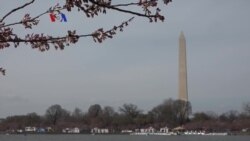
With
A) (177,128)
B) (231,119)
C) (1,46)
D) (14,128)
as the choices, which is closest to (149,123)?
(177,128)

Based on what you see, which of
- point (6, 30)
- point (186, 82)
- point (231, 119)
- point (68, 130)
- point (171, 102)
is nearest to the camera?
point (6, 30)

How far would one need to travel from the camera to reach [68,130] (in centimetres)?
17288

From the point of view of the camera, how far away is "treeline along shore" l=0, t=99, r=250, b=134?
5817 inches

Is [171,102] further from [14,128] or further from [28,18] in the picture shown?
[28,18]

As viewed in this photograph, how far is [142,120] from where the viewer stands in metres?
152

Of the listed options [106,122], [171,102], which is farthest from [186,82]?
[106,122]

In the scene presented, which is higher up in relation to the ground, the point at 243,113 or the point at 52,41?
the point at 243,113

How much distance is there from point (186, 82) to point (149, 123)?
34.4 meters

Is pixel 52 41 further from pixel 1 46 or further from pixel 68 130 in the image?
pixel 68 130

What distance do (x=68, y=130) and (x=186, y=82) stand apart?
59.6 meters

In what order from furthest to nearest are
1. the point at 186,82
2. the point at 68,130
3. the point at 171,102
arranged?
1. the point at 68,130
2. the point at 171,102
3. the point at 186,82

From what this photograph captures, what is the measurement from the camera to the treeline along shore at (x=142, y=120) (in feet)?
485

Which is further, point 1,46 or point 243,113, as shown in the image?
point 243,113

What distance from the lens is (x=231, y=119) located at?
15600 centimetres
